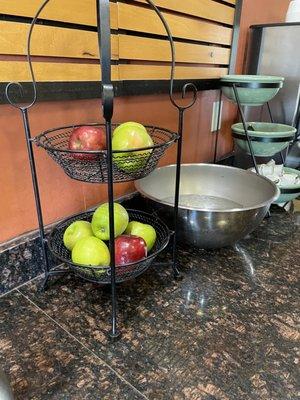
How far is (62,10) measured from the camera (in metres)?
0.60

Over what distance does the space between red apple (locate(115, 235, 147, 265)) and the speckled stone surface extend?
0.16 meters

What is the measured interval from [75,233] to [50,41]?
1.23 feet

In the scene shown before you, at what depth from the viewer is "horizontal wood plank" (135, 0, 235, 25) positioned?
2.75 feet

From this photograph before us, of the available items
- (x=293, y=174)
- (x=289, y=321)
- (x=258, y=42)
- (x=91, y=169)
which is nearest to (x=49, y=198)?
(x=91, y=169)

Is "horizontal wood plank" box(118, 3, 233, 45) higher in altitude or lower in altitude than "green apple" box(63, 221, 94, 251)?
higher

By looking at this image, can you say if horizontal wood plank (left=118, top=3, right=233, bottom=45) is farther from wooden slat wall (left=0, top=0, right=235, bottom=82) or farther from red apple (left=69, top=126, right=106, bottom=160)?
red apple (left=69, top=126, right=106, bottom=160)

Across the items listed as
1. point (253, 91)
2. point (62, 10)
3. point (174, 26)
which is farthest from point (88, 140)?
point (253, 91)

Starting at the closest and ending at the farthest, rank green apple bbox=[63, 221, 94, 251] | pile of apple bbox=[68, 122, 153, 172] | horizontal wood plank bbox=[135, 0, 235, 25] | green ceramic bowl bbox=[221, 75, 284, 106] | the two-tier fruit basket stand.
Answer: the two-tier fruit basket stand → pile of apple bbox=[68, 122, 153, 172] → green apple bbox=[63, 221, 94, 251] → horizontal wood plank bbox=[135, 0, 235, 25] → green ceramic bowl bbox=[221, 75, 284, 106]

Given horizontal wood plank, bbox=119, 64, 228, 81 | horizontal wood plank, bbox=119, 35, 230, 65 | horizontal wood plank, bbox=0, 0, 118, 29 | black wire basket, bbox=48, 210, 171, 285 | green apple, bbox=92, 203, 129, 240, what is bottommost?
black wire basket, bbox=48, 210, 171, 285

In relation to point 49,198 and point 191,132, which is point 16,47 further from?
point 191,132

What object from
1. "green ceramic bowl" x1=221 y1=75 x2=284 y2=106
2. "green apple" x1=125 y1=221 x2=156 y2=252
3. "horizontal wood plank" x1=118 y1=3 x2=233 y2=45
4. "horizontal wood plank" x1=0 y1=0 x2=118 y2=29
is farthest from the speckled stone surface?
"green ceramic bowl" x1=221 y1=75 x2=284 y2=106

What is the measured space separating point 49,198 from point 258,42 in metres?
1.08

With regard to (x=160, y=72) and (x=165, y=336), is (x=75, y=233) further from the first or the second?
(x=160, y=72)

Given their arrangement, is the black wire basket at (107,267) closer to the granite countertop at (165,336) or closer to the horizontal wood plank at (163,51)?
the granite countertop at (165,336)
